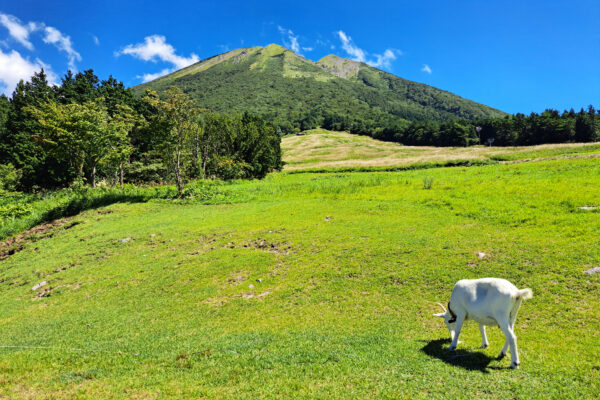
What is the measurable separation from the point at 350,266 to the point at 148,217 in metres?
22.8

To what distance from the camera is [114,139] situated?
3559 cm

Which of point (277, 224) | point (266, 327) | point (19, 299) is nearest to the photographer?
point (266, 327)

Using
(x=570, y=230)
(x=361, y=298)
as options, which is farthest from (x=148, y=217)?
(x=570, y=230)

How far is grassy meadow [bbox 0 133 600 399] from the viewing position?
5895 millimetres

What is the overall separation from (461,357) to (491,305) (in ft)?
4.83

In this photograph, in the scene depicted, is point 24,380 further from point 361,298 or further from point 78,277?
point 78,277

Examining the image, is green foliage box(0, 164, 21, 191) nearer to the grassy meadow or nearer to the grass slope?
the grassy meadow

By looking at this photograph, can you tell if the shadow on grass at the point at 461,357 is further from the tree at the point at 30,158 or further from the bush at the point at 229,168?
the tree at the point at 30,158

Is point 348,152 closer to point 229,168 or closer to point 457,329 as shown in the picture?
point 229,168

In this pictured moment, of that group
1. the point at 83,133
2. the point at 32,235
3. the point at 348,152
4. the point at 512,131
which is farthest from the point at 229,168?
the point at 512,131

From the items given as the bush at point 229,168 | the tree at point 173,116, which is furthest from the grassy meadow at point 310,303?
the bush at point 229,168

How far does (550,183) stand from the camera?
23938 mm

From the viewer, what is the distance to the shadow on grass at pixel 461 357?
6020 millimetres

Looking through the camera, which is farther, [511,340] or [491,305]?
[491,305]
